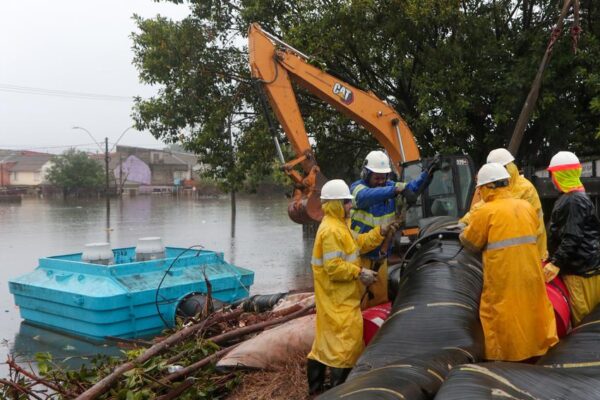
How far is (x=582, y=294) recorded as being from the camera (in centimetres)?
423

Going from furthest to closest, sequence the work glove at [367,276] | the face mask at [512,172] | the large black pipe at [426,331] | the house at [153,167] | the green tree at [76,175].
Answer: the house at [153,167], the green tree at [76,175], the face mask at [512,172], the work glove at [367,276], the large black pipe at [426,331]

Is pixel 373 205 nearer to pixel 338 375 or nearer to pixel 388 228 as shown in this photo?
pixel 388 228

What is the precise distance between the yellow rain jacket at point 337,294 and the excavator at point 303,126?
467 cm

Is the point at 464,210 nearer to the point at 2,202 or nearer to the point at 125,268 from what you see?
the point at 125,268

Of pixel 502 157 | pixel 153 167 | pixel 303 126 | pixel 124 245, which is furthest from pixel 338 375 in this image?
pixel 153 167

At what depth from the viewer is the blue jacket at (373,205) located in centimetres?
478

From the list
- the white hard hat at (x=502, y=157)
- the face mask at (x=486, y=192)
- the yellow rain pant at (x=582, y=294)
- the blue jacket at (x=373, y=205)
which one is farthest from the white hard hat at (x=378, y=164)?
the yellow rain pant at (x=582, y=294)

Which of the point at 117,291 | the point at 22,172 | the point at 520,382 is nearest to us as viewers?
the point at 520,382

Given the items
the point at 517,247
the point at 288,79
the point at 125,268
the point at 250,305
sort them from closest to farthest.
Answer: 1. the point at 517,247
2. the point at 250,305
3. the point at 125,268
4. the point at 288,79

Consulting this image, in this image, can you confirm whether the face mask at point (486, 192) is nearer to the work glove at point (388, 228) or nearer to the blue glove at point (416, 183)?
the work glove at point (388, 228)

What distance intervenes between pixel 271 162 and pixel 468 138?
466 centimetres

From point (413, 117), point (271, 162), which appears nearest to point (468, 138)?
point (413, 117)

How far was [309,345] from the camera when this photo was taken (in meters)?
4.80

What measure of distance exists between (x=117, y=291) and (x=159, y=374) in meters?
3.24
